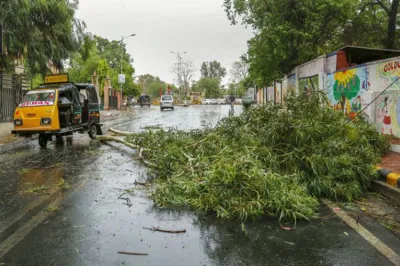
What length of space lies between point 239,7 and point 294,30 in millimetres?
5046

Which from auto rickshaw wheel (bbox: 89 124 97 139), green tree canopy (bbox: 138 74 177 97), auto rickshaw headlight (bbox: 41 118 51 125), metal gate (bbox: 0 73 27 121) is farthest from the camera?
green tree canopy (bbox: 138 74 177 97)

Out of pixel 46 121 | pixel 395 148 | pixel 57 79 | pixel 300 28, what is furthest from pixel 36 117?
pixel 300 28

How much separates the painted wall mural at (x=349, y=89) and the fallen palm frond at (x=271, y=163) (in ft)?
9.19

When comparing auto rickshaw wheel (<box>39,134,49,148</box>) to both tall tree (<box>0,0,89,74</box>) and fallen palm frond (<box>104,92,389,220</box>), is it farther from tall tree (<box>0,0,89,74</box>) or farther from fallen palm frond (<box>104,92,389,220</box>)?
tall tree (<box>0,0,89,74</box>)

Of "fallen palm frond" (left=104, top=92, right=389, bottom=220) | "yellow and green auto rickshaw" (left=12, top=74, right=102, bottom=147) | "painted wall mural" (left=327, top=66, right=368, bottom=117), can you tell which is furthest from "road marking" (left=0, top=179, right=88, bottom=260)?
"painted wall mural" (left=327, top=66, right=368, bottom=117)

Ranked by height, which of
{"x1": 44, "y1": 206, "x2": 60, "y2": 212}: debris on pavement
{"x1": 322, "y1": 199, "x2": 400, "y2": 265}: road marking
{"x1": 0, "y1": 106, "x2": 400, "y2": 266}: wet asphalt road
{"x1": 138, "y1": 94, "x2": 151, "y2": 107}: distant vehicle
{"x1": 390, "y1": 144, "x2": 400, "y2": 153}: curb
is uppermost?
{"x1": 138, "y1": 94, "x2": 151, "y2": 107}: distant vehicle

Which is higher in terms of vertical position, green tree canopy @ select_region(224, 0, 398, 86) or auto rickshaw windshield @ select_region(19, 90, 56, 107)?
green tree canopy @ select_region(224, 0, 398, 86)

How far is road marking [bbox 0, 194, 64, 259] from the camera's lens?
4312mm

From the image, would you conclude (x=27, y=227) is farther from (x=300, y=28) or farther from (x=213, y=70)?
(x=213, y=70)

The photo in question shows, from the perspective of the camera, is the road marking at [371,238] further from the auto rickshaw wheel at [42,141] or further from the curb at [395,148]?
the auto rickshaw wheel at [42,141]

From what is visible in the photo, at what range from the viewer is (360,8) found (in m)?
24.3

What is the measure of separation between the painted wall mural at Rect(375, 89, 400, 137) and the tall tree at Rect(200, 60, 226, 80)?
138351 millimetres

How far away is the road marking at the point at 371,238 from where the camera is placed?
4.06 metres

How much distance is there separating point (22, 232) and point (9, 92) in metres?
22.1
